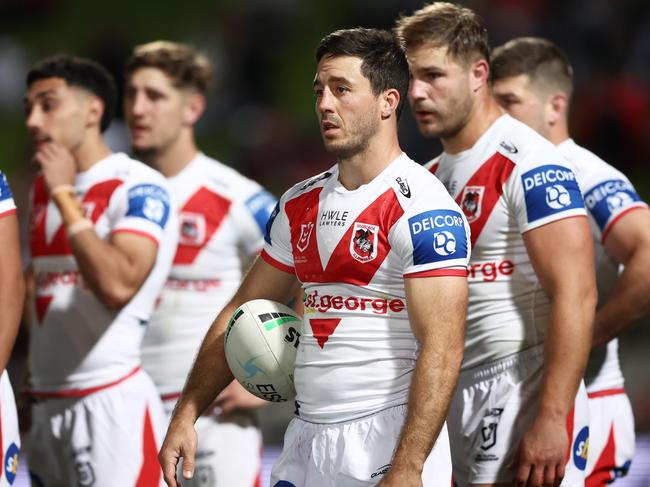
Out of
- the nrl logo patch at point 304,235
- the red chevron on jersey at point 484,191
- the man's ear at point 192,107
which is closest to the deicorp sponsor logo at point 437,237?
the nrl logo patch at point 304,235

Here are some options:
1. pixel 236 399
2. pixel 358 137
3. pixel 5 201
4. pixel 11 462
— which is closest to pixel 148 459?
pixel 236 399

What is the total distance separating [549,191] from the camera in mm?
4129

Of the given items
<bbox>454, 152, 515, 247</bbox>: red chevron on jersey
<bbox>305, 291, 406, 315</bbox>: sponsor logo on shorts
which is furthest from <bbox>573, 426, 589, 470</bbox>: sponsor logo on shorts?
<bbox>305, 291, 406, 315</bbox>: sponsor logo on shorts

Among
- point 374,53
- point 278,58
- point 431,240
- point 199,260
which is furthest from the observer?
point 278,58

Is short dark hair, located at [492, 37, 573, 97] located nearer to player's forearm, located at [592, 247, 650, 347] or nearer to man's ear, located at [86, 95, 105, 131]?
player's forearm, located at [592, 247, 650, 347]

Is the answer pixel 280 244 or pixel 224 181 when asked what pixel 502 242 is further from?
pixel 224 181

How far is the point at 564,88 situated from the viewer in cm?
532

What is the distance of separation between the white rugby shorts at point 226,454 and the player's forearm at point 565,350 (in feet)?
6.80

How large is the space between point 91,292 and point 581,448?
88.0 inches

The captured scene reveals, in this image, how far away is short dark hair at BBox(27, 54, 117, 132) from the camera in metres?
5.52

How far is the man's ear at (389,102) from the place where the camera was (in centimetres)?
376

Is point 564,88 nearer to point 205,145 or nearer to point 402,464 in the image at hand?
point 402,464

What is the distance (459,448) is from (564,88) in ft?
6.11

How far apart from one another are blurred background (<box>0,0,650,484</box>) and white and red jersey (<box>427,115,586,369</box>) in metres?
4.86
